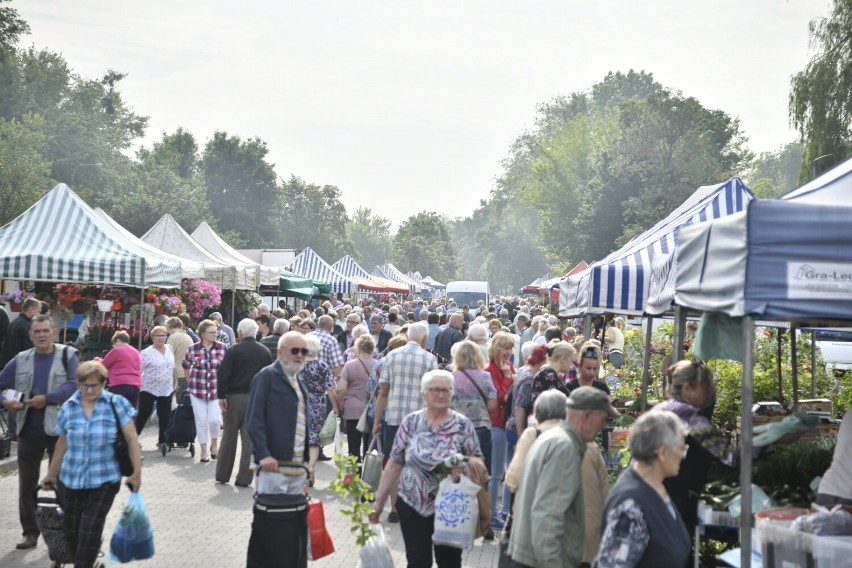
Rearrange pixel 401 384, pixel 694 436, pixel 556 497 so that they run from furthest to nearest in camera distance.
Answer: pixel 401 384
pixel 694 436
pixel 556 497

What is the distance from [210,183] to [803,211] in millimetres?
84584

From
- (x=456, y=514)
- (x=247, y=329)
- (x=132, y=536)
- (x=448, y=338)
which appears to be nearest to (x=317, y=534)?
(x=132, y=536)

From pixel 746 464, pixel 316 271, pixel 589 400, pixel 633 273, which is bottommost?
pixel 746 464

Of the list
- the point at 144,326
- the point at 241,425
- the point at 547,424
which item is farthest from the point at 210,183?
the point at 547,424

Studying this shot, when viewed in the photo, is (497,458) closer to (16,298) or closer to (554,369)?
(554,369)

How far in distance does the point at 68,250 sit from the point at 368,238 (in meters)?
163

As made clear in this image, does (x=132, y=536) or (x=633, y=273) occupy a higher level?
(x=633, y=273)

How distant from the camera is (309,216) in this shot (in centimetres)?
9731

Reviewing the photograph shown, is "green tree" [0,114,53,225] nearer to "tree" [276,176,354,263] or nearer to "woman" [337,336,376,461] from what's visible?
"tree" [276,176,354,263]

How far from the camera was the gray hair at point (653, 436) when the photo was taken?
14.4ft

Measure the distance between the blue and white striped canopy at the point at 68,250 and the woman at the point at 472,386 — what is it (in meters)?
8.36

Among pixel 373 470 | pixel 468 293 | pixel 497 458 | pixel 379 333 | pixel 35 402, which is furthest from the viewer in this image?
pixel 468 293

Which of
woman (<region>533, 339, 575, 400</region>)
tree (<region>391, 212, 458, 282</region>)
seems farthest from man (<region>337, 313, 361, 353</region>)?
tree (<region>391, 212, 458, 282</region>)

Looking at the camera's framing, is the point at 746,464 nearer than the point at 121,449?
Yes
